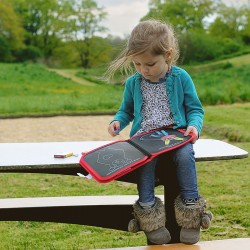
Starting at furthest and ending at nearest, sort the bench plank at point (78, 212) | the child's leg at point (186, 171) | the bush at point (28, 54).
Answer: the bush at point (28, 54)
the bench plank at point (78, 212)
the child's leg at point (186, 171)

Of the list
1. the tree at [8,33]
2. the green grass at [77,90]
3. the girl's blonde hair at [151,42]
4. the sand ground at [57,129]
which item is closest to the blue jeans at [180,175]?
the girl's blonde hair at [151,42]

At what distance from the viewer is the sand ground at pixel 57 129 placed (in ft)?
28.9

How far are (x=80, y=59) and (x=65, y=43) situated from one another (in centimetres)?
238

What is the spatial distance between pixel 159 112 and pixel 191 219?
550 millimetres

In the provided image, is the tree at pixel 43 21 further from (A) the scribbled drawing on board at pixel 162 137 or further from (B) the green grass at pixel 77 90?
(A) the scribbled drawing on board at pixel 162 137

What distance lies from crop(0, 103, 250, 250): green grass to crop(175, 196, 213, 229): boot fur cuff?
120 cm

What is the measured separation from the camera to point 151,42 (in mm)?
2689

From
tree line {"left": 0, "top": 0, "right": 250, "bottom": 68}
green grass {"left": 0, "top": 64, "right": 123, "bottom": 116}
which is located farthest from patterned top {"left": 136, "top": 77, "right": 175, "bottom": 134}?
tree line {"left": 0, "top": 0, "right": 250, "bottom": 68}

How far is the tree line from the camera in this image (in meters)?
28.9

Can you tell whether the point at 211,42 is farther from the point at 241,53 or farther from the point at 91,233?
the point at 91,233

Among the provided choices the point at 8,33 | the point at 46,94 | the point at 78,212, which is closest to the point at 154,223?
the point at 78,212

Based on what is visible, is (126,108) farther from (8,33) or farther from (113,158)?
(8,33)

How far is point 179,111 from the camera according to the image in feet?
9.20

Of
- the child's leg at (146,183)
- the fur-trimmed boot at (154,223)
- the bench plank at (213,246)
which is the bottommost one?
the bench plank at (213,246)
